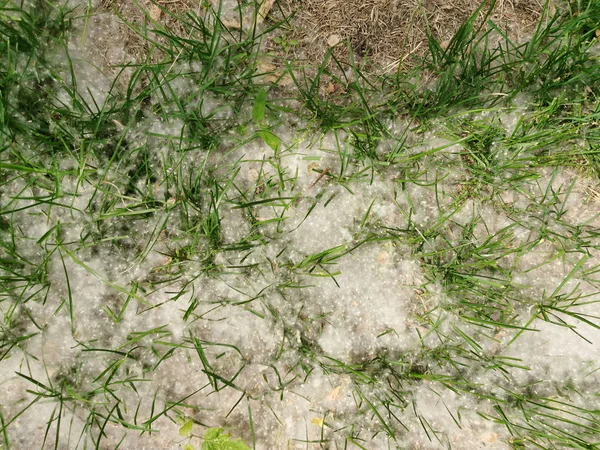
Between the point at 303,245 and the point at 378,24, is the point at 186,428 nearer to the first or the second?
the point at 303,245

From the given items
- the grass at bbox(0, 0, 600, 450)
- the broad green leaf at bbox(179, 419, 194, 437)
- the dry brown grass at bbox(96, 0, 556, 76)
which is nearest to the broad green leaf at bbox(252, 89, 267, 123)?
the grass at bbox(0, 0, 600, 450)

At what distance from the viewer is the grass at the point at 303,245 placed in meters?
1.70

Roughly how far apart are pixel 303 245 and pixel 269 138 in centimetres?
46

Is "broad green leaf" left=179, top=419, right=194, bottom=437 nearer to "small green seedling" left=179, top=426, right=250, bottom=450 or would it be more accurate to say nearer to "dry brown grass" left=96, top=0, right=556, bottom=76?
"small green seedling" left=179, top=426, right=250, bottom=450

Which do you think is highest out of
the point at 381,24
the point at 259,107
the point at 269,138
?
the point at 381,24

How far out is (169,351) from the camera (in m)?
1.71

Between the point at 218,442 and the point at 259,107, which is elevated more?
the point at 259,107

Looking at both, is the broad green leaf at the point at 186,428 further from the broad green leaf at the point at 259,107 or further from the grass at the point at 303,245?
the broad green leaf at the point at 259,107

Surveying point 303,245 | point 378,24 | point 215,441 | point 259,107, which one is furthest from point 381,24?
point 215,441

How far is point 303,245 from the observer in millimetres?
1778

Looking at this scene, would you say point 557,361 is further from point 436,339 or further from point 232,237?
point 232,237

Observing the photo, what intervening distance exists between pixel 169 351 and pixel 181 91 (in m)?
1.07

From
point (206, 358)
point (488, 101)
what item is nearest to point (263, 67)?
point (488, 101)

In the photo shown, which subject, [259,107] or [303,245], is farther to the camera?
[303,245]
